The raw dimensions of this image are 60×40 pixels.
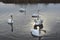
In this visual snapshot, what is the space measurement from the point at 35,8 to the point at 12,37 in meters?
4.66

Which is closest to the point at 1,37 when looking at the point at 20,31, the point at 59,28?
the point at 20,31

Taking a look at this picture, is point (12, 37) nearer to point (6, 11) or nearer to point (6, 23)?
point (6, 23)

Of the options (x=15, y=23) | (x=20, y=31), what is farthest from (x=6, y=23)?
(x=20, y=31)

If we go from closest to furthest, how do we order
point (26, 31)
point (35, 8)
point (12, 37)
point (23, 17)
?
1. point (12, 37)
2. point (26, 31)
3. point (23, 17)
4. point (35, 8)

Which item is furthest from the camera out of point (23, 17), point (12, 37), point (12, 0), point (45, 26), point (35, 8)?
point (12, 0)

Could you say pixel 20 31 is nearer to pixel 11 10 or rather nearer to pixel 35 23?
pixel 35 23

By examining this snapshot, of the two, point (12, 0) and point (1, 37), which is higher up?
point (12, 0)

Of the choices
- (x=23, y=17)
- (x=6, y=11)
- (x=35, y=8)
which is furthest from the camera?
(x=35, y=8)

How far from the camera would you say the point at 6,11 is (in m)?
10.4

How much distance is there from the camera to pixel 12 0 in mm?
13641

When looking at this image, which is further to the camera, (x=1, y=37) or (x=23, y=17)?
(x=23, y=17)

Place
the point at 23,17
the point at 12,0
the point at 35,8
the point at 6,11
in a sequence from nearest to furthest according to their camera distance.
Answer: the point at 23,17 → the point at 6,11 → the point at 35,8 → the point at 12,0

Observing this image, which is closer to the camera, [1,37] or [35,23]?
[1,37]

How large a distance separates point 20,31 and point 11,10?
3.45 meters
